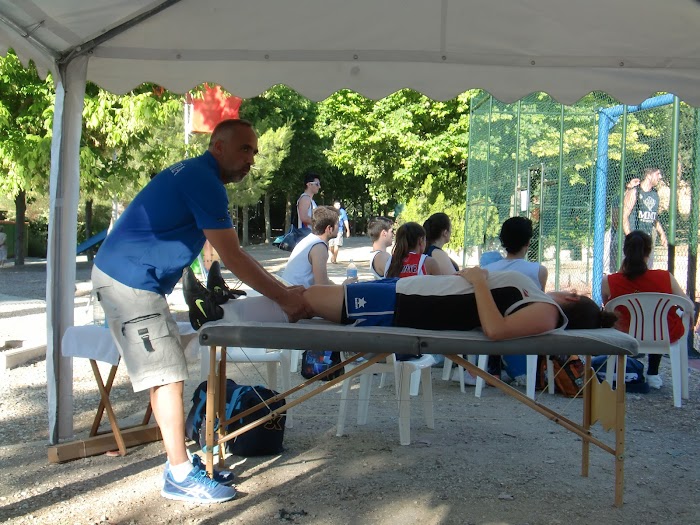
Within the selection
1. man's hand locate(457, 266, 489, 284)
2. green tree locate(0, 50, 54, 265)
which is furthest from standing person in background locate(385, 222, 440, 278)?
green tree locate(0, 50, 54, 265)

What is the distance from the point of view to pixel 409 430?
4.51 meters

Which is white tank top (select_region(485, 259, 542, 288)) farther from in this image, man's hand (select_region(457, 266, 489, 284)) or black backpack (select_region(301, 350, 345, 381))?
man's hand (select_region(457, 266, 489, 284))

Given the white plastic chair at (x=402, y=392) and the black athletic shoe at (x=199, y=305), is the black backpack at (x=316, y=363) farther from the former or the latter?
the black athletic shoe at (x=199, y=305)

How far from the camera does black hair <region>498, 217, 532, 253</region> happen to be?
220 inches

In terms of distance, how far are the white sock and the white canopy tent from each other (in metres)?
1.20

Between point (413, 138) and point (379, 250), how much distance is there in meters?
15.5

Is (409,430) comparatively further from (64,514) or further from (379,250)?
(379,250)

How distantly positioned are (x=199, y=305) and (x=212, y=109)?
7.21 metres

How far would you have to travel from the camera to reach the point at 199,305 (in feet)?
12.3

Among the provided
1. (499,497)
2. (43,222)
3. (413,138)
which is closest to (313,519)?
(499,497)

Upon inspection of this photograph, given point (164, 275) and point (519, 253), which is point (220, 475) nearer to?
point (164, 275)

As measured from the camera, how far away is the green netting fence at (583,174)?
24.4 ft

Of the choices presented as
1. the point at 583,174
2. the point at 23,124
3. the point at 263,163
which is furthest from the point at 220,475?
the point at 263,163

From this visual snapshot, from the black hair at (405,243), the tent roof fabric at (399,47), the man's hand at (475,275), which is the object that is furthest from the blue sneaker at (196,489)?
the black hair at (405,243)
